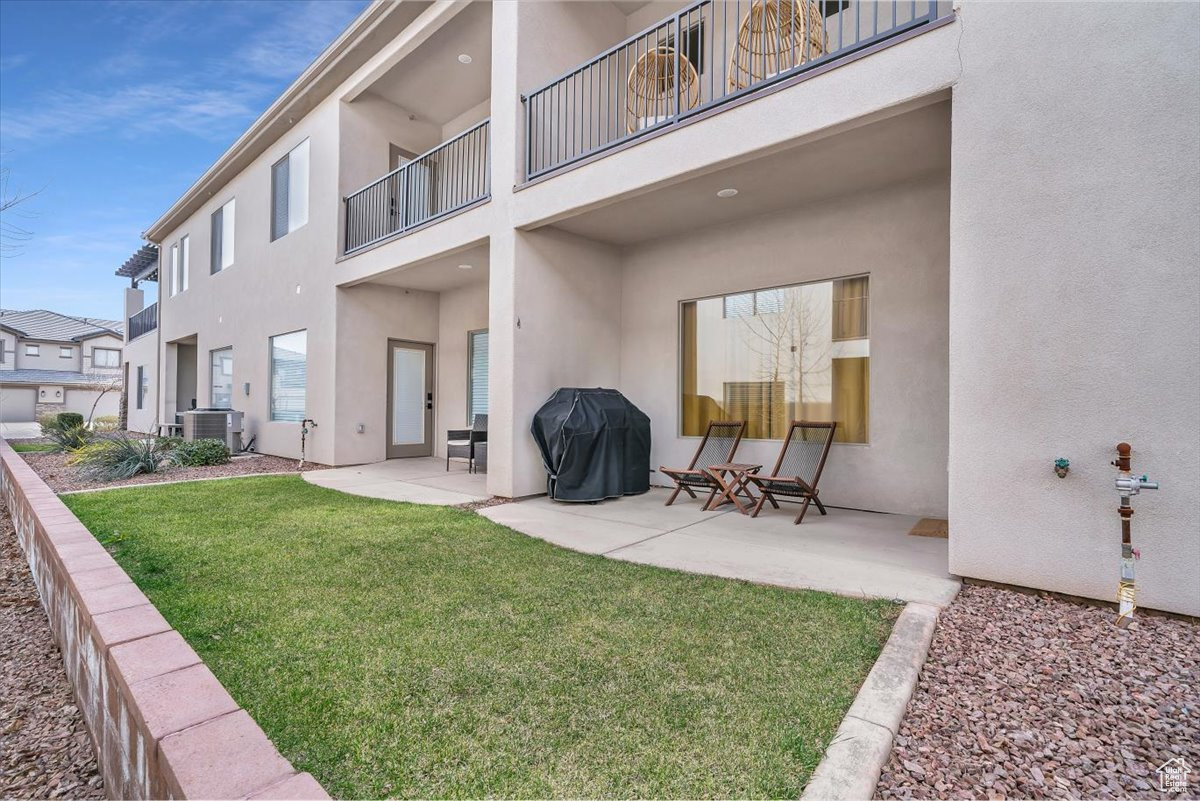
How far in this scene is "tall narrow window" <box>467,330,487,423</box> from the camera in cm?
957

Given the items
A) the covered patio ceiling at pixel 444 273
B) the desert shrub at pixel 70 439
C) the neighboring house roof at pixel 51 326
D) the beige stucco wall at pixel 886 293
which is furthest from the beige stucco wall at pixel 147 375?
the beige stucco wall at pixel 886 293

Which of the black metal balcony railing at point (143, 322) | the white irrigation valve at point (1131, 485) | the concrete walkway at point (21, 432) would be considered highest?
the black metal balcony railing at point (143, 322)

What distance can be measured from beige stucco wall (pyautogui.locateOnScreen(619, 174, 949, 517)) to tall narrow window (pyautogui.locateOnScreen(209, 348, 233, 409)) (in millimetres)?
11429

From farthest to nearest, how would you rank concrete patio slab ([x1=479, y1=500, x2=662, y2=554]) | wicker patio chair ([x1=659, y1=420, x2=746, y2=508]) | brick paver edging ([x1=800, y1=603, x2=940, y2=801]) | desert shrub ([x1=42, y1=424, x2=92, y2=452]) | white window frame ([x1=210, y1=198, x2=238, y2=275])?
1. white window frame ([x1=210, y1=198, x2=238, y2=275])
2. desert shrub ([x1=42, y1=424, x2=92, y2=452])
3. wicker patio chair ([x1=659, y1=420, x2=746, y2=508])
4. concrete patio slab ([x1=479, y1=500, x2=662, y2=554])
5. brick paver edging ([x1=800, y1=603, x2=940, y2=801])

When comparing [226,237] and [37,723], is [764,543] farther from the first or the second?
[226,237]

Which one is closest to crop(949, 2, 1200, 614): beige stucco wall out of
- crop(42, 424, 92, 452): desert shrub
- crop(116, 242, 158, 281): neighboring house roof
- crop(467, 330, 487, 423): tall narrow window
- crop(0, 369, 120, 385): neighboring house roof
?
crop(467, 330, 487, 423): tall narrow window

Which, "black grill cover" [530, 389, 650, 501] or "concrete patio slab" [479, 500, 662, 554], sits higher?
"black grill cover" [530, 389, 650, 501]

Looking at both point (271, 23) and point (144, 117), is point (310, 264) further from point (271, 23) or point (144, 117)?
point (144, 117)

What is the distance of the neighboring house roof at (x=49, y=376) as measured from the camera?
89.0 feet

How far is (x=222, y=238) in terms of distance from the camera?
13391mm

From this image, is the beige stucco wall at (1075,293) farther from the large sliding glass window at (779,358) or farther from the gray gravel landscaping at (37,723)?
the gray gravel landscaping at (37,723)

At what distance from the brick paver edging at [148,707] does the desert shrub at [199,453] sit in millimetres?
6978

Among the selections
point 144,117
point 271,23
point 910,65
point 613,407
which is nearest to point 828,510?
point 613,407

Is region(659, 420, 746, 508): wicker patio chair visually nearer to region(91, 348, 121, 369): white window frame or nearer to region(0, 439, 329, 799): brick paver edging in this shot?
region(0, 439, 329, 799): brick paver edging
